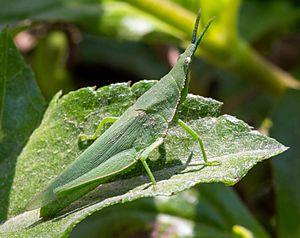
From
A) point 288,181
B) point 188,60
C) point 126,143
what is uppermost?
point 188,60

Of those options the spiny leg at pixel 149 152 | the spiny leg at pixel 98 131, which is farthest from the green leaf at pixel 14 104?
the spiny leg at pixel 149 152

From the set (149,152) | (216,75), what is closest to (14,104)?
(149,152)

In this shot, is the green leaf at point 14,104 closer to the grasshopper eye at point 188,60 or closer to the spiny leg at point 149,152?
the spiny leg at point 149,152

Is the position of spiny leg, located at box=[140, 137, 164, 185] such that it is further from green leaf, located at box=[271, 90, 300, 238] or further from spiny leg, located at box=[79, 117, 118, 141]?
green leaf, located at box=[271, 90, 300, 238]

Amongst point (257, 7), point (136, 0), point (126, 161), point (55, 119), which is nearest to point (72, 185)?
point (126, 161)

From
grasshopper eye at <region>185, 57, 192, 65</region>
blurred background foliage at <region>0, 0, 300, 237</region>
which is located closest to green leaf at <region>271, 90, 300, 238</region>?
blurred background foliage at <region>0, 0, 300, 237</region>

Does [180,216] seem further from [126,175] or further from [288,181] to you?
[126,175]
